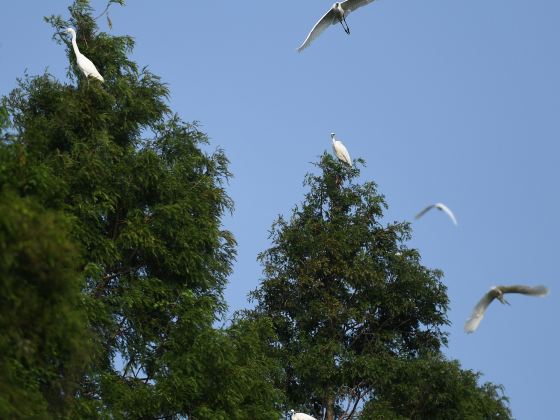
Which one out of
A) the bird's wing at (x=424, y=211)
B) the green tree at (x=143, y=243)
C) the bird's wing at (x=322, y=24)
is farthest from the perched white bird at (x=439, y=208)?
the bird's wing at (x=322, y=24)

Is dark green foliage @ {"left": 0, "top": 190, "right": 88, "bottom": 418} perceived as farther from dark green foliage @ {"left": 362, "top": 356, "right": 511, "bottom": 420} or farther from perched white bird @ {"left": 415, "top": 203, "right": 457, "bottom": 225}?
dark green foliage @ {"left": 362, "top": 356, "right": 511, "bottom": 420}

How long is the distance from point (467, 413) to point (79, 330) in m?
13.2

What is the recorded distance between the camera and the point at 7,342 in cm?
1166

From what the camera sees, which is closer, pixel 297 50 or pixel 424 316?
pixel 297 50

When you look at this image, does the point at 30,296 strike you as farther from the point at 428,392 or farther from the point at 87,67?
the point at 428,392

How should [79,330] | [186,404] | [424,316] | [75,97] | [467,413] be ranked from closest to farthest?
[79,330], [186,404], [75,97], [467,413], [424,316]

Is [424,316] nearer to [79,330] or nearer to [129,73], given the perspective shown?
[129,73]

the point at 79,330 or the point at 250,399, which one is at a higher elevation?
the point at 250,399

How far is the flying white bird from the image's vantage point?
24.6m

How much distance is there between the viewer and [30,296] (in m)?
11.6

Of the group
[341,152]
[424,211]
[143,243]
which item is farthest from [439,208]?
[341,152]

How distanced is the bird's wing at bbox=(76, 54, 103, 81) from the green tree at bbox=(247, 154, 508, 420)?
6390mm

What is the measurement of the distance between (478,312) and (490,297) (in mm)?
352

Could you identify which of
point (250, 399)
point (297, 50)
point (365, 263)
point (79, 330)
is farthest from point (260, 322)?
point (79, 330)
